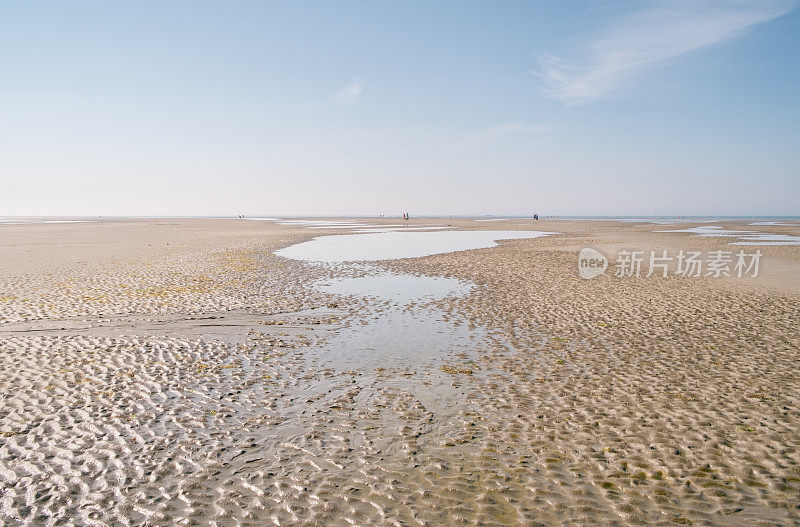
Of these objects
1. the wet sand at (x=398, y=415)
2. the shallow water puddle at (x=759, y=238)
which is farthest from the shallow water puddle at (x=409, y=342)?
the shallow water puddle at (x=759, y=238)

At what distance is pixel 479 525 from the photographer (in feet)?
20.7

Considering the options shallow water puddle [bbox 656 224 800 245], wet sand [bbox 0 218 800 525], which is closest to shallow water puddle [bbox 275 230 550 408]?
wet sand [bbox 0 218 800 525]

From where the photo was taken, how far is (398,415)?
9.77 meters

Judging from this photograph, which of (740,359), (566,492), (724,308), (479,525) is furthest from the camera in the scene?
(724,308)

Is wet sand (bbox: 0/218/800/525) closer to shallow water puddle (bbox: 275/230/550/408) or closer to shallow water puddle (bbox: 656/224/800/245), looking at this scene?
shallow water puddle (bbox: 275/230/550/408)

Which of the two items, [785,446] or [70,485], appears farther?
[785,446]

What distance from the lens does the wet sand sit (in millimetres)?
6770

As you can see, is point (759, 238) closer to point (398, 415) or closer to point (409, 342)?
point (409, 342)

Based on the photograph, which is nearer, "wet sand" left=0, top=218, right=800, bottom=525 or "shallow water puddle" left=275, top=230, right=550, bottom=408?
"wet sand" left=0, top=218, right=800, bottom=525

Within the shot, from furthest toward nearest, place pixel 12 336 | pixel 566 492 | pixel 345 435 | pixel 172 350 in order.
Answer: pixel 12 336 < pixel 172 350 < pixel 345 435 < pixel 566 492

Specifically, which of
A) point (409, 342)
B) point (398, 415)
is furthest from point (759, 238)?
point (398, 415)

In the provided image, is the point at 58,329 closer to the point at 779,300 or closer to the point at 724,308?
the point at 724,308

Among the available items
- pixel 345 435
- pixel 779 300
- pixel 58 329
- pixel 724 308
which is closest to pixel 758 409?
pixel 345 435

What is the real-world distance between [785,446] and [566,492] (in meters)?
4.58
